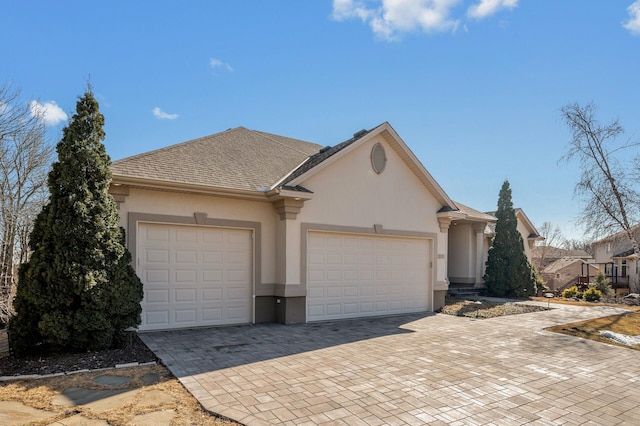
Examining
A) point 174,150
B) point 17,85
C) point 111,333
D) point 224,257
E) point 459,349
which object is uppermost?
point 17,85

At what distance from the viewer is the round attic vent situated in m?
11.5

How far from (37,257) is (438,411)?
683 centimetres

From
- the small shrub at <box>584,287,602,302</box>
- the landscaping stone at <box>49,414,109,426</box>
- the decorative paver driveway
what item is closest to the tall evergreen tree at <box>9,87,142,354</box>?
the decorative paver driveway

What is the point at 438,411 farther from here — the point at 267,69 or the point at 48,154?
the point at 48,154

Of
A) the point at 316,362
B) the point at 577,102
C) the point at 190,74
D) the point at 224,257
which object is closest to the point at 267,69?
the point at 190,74

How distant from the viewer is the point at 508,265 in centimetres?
1745

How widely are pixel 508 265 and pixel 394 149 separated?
30.8 ft

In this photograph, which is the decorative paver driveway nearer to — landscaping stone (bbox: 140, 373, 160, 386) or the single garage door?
landscaping stone (bbox: 140, 373, 160, 386)

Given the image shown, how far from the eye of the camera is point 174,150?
1044 cm

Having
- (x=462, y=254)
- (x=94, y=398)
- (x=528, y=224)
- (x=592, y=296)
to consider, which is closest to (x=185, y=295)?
(x=94, y=398)

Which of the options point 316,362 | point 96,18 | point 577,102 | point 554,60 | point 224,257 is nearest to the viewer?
point 316,362

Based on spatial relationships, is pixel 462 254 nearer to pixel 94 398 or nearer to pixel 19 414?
pixel 94 398

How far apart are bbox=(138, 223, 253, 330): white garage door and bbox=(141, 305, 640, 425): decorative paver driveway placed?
21.0 inches

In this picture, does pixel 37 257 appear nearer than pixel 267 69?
Yes
